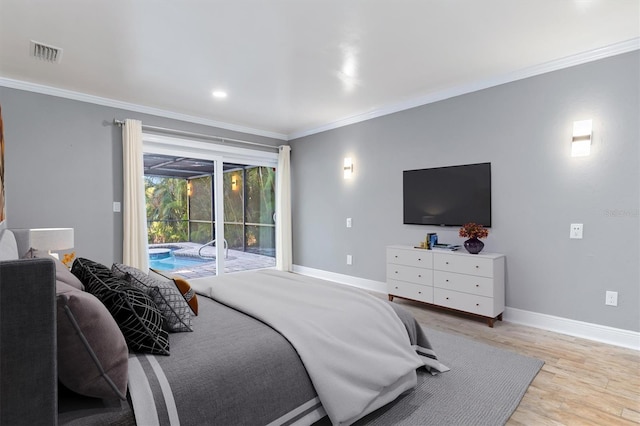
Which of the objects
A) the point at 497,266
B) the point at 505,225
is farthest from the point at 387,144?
the point at 497,266

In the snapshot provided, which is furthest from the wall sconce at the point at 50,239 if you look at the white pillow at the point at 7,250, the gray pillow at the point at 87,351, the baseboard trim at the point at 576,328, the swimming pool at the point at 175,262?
the baseboard trim at the point at 576,328

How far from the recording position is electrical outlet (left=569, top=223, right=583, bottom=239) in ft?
10.0

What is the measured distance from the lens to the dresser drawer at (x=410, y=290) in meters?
3.78

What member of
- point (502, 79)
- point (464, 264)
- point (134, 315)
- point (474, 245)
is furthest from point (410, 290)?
point (134, 315)

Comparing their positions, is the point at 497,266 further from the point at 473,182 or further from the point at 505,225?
the point at 473,182

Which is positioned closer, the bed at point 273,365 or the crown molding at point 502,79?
the bed at point 273,365

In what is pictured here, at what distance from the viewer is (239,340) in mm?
1537

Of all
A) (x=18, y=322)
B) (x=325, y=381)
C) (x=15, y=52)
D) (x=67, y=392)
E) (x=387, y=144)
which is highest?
(x=15, y=52)

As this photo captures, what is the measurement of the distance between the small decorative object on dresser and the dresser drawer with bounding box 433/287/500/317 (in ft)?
1.58

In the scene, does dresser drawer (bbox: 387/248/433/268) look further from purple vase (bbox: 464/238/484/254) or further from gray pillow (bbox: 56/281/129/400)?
gray pillow (bbox: 56/281/129/400)

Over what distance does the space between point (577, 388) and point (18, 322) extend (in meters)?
2.96

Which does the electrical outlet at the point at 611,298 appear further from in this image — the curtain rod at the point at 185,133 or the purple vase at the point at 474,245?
the curtain rod at the point at 185,133

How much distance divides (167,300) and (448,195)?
3310 mm

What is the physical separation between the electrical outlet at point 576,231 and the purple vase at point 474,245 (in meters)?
0.78
